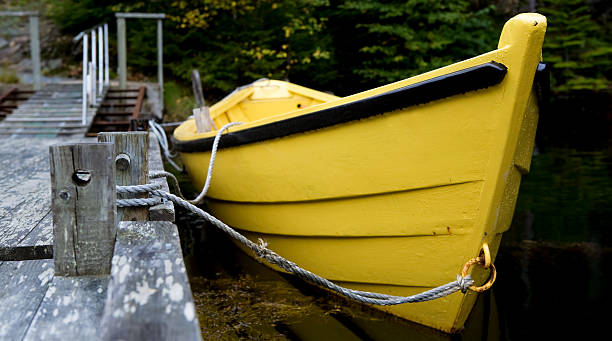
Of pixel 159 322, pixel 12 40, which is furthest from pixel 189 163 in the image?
pixel 12 40

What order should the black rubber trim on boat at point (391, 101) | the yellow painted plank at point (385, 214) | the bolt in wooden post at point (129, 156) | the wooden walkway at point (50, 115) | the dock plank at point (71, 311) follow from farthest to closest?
the wooden walkway at point (50, 115), the yellow painted plank at point (385, 214), the black rubber trim on boat at point (391, 101), the bolt in wooden post at point (129, 156), the dock plank at point (71, 311)

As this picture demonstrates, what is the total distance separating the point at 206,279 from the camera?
3.65m

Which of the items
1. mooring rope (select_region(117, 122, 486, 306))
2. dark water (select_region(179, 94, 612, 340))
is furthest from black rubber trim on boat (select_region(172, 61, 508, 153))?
dark water (select_region(179, 94, 612, 340))

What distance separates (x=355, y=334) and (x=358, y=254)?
43 cm

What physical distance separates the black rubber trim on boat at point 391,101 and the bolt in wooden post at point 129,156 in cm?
111

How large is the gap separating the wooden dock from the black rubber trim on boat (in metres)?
1.07

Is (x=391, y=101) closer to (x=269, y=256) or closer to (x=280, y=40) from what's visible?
(x=269, y=256)

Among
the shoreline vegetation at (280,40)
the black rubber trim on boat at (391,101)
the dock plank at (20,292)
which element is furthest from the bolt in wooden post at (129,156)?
the shoreline vegetation at (280,40)

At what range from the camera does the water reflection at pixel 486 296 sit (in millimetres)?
2781

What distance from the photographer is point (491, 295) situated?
3377 millimetres

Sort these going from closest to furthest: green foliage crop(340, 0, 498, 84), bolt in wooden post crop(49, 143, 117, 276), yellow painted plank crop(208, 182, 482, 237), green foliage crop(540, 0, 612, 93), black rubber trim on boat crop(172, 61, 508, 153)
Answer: bolt in wooden post crop(49, 143, 117, 276)
black rubber trim on boat crop(172, 61, 508, 153)
yellow painted plank crop(208, 182, 482, 237)
green foliage crop(340, 0, 498, 84)
green foliage crop(540, 0, 612, 93)

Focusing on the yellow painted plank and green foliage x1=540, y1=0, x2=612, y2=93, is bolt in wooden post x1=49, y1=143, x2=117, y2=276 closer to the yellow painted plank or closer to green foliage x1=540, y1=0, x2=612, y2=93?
the yellow painted plank

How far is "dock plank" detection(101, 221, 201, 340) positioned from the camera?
1.06m

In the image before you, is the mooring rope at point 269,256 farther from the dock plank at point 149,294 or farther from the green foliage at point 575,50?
the green foliage at point 575,50
